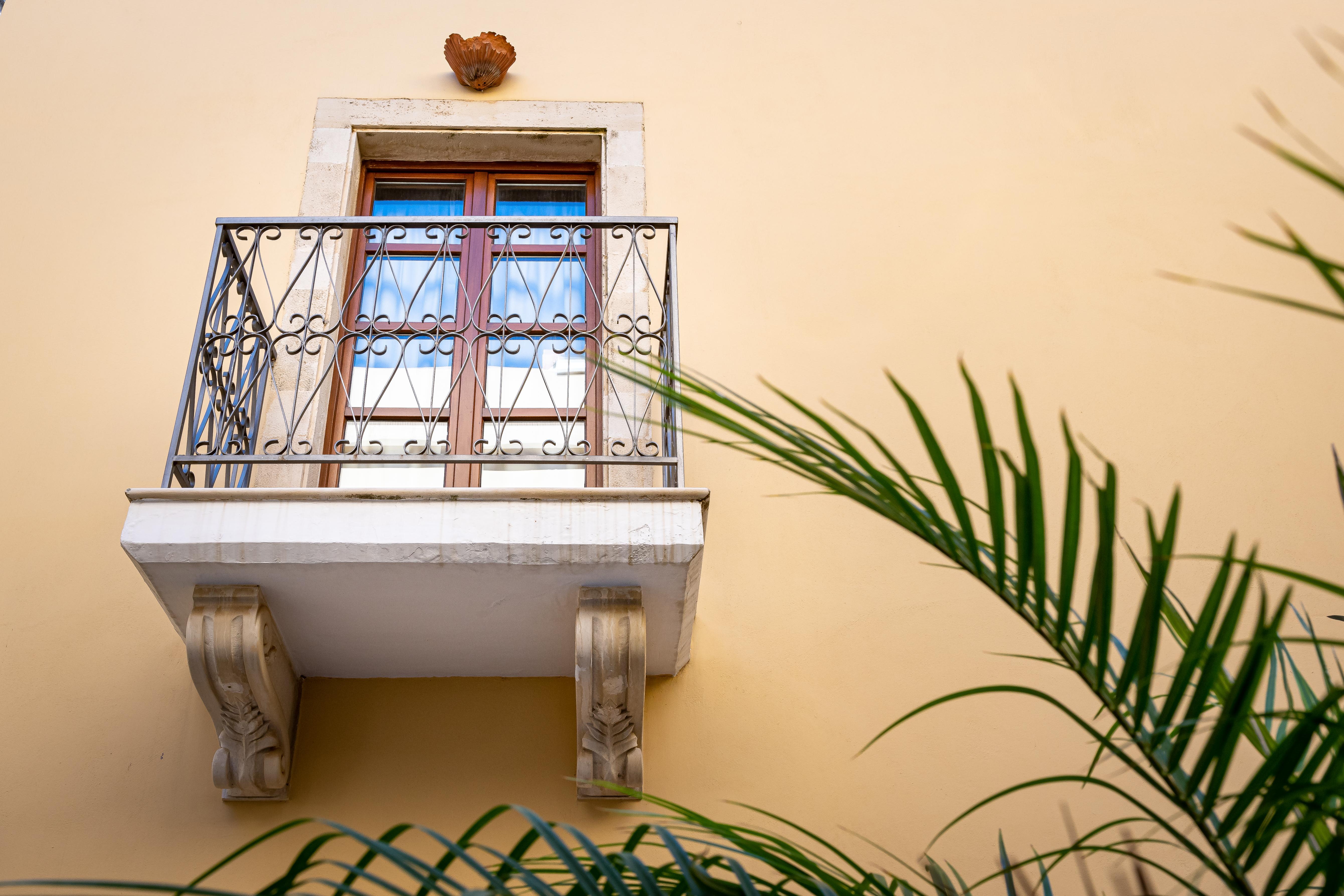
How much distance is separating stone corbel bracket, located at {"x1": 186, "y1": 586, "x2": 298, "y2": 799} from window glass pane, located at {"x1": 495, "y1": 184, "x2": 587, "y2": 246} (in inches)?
84.1

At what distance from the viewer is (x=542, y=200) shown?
182 inches

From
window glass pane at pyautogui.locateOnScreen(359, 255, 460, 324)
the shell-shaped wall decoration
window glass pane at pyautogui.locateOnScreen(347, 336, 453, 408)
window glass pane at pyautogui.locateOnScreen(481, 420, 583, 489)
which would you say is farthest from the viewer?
the shell-shaped wall decoration

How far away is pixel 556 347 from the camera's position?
13.3 ft

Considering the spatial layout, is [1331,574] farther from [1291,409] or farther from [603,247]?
[603,247]

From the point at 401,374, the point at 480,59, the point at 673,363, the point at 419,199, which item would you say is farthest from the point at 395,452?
the point at 480,59

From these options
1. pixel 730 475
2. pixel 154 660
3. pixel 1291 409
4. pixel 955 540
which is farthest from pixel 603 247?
pixel 955 540

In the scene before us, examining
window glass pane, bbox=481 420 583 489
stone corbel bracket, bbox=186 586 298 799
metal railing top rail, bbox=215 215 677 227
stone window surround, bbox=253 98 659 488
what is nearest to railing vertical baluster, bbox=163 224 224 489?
metal railing top rail, bbox=215 215 677 227

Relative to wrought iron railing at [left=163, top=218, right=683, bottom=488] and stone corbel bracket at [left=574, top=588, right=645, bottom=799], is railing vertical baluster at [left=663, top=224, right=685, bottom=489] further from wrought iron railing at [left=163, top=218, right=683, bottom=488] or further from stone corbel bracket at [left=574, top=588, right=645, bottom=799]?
stone corbel bracket at [left=574, top=588, right=645, bottom=799]

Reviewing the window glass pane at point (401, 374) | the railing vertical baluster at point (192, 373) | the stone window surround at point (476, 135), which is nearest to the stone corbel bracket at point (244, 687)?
the railing vertical baluster at point (192, 373)

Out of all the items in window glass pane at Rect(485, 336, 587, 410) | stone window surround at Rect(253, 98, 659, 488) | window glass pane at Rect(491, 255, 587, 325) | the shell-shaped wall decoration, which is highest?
the shell-shaped wall decoration

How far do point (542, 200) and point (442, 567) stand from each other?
2225 millimetres

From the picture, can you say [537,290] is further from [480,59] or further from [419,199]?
[480,59]

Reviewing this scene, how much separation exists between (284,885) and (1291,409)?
3735 millimetres

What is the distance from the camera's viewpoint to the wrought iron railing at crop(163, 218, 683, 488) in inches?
128
